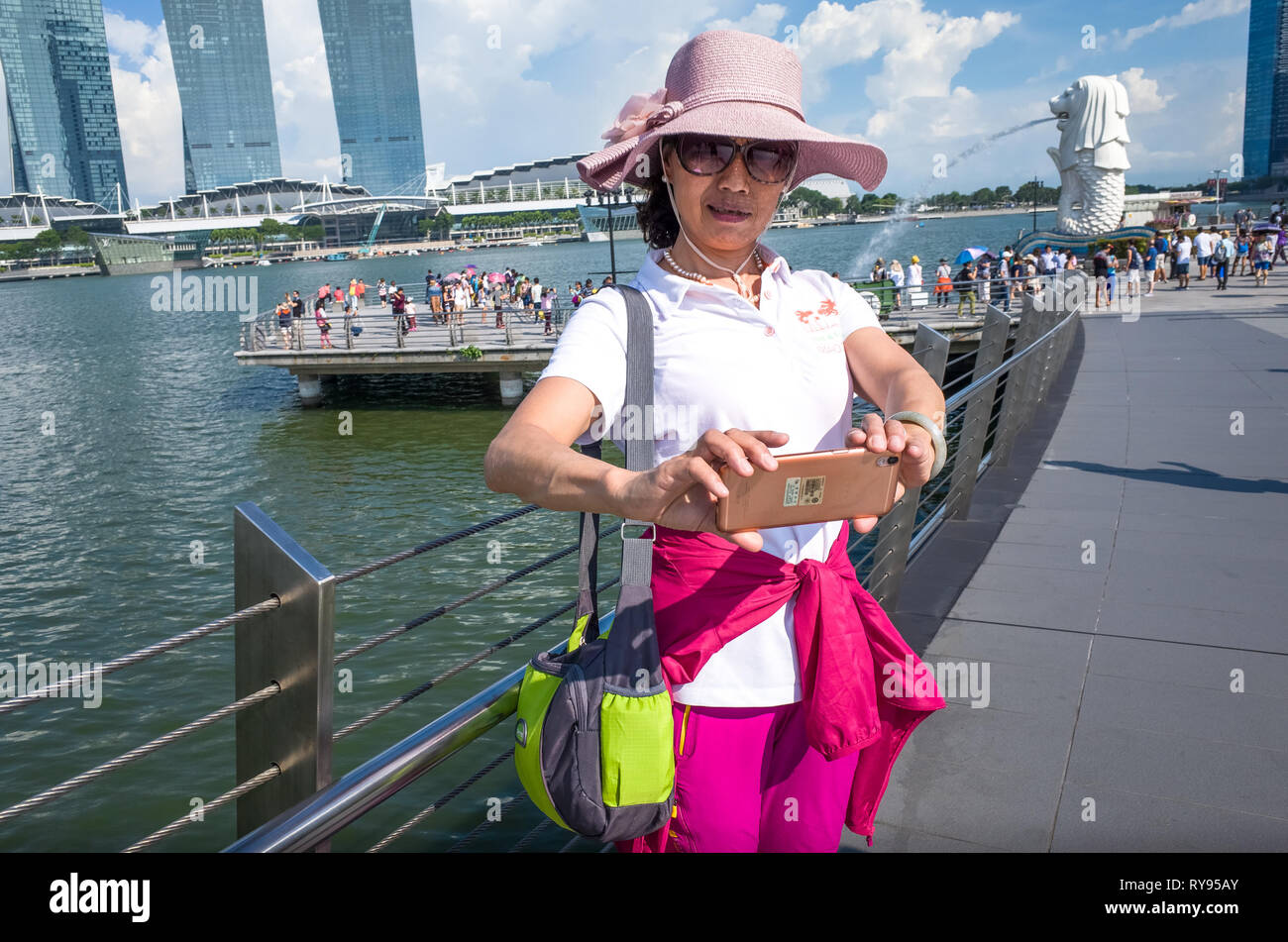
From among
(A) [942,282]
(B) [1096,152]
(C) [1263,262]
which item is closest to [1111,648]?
(A) [942,282]

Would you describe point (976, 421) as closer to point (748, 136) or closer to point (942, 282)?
point (748, 136)

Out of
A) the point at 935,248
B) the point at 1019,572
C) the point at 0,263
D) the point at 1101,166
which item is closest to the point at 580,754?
the point at 1019,572

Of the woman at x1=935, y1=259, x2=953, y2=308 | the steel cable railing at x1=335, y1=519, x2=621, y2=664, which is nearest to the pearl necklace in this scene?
the steel cable railing at x1=335, y1=519, x2=621, y2=664

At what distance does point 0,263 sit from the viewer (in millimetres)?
138125

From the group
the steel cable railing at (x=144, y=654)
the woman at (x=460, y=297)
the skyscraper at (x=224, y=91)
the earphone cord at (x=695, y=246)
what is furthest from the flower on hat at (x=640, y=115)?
the skyscraper at (x=224, y=91)

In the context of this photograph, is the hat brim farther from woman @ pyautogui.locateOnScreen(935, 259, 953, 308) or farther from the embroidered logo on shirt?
woman @ pyautogui.locateOnScreen(935, 259, 953, 308)

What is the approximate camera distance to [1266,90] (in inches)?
5187

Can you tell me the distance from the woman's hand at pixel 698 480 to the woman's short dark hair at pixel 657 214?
0.79 m

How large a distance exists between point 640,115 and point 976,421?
13.1ft

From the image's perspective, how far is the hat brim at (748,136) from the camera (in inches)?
63.0

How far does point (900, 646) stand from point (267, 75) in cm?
22063
